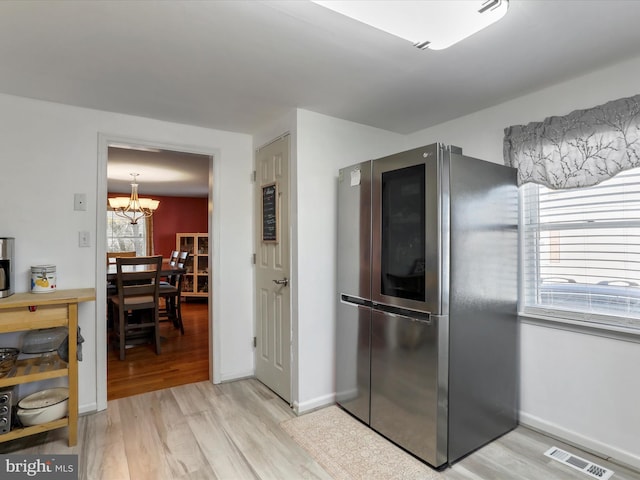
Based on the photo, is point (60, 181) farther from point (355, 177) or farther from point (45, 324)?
point (355, 177)

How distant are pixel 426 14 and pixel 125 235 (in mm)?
7735

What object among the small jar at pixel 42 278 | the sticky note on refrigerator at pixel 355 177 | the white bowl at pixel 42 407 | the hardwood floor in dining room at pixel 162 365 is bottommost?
the hardwood floor in dining room at pixel 162 365

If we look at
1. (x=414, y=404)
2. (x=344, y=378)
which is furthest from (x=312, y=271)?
(x=414, y=404)

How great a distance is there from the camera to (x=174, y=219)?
782 centimetres

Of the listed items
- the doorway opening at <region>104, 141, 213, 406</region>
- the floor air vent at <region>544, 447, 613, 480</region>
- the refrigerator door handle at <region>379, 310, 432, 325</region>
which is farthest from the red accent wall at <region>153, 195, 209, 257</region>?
the floor air vent at <region>544, 447, 613, 480</region>

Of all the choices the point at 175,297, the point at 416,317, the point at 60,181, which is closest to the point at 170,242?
the point at 175,297

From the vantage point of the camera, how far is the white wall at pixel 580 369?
1.95 m

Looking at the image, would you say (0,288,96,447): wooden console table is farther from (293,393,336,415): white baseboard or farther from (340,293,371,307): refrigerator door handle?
(340,293,371,307): refrigerator door handle

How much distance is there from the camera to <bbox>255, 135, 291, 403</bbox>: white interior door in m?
2.78

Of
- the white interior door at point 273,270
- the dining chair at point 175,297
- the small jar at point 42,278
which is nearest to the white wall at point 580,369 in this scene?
the white interior door at point 273,270

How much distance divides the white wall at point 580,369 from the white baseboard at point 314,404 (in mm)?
1315

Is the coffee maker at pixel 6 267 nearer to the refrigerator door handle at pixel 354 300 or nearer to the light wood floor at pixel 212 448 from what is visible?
the light wood floor at pixel 212 448

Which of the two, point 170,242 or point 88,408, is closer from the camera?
point 88,408

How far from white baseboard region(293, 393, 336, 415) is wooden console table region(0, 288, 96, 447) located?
4.50ft
